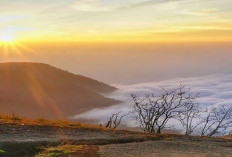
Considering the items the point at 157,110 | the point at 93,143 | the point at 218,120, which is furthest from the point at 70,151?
the point at 218,120

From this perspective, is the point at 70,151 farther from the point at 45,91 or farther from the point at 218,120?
the point at 45,91

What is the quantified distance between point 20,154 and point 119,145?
14.2ft

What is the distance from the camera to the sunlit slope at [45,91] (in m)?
123

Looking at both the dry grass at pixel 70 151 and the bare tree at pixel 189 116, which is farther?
the bare tree at pixel 189 116

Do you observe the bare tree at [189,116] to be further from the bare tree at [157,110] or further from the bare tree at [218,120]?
the bare tree at [218,120]

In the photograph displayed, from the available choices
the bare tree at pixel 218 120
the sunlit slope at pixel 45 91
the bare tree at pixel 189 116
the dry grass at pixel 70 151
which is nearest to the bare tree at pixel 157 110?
the bare tree at pixel 189 116

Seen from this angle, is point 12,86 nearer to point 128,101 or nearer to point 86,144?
point 128,101

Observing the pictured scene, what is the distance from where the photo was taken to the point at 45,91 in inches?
5497

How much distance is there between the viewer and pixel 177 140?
78.4 feet

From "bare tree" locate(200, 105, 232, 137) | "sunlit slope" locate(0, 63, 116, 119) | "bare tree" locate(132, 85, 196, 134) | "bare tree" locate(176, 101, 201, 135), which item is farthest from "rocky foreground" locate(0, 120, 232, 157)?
"sunlit slope" locate(0, 63, 116, 119)

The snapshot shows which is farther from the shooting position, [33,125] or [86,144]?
[33,125]

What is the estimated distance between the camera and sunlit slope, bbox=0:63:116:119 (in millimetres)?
122825

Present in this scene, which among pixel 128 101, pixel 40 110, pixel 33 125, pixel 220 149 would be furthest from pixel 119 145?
pixel 128 101

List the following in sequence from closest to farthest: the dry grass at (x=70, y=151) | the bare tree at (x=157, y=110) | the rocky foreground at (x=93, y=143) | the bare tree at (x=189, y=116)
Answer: the dry grass at (x=70, y=151)
the rocky foreground at (x=93, y=143)
the bare tree at (x=157, y=110)
the bare tree at (x=189, y=116)
